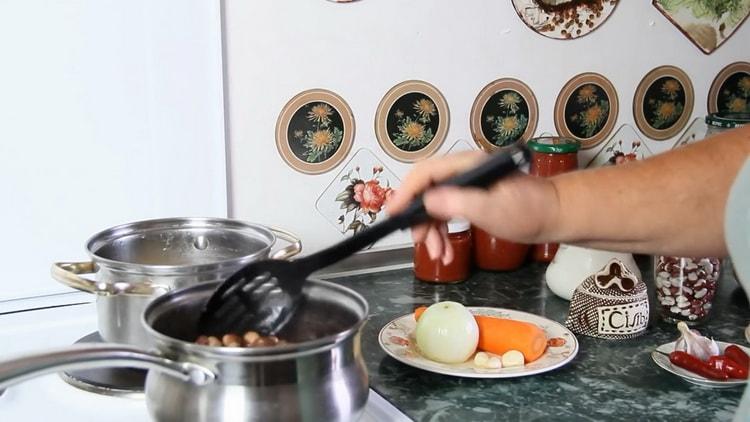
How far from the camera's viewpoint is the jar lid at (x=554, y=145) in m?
1.46

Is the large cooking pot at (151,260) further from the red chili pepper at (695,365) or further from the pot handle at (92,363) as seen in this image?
the red chili pepper at (695,365)

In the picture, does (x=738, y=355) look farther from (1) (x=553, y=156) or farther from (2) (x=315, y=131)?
(2) (x=315, y=131)

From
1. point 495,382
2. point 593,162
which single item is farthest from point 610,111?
point 495,382

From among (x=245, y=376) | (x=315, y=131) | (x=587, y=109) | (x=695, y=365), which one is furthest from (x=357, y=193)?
(x=245, y=376)

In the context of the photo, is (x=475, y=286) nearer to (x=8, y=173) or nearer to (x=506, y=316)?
(x=506, y=316)

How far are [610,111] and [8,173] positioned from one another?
3.14 feet

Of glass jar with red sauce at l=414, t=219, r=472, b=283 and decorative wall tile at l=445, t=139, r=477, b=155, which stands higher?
decorative wall tile at l=445, t=139, r=477, b=155

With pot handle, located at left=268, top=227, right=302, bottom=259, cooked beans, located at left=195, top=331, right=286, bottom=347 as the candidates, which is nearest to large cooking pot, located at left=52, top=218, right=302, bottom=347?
pot handle, located at left=268, top=227, right=302, bottom=259

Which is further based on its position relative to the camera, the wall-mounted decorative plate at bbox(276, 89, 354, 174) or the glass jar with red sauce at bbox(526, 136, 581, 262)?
the glass jar with red sauce at bbox(526, 136, 581, 262)

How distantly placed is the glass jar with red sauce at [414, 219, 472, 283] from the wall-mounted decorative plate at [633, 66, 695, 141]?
16.8 inches

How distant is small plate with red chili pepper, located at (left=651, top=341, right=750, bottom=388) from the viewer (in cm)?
107

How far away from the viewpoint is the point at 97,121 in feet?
3.92

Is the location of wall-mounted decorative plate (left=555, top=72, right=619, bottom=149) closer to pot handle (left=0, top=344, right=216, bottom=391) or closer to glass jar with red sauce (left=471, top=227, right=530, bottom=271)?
glass jar with red sauce (left=471, top=227, right=530, bottom=271)

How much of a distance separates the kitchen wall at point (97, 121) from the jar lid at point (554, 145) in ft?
1.65
